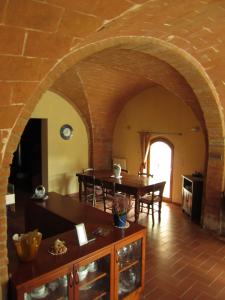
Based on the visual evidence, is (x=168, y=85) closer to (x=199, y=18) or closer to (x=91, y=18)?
(x=199, y=18)

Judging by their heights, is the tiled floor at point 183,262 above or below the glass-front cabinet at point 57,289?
below

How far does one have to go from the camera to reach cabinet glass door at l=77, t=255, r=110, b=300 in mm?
2281

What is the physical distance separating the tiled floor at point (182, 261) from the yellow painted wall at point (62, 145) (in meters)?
1.87

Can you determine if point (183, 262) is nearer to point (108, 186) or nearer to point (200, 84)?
point (108, 186)

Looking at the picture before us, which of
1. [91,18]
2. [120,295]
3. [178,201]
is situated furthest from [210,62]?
[178,201]

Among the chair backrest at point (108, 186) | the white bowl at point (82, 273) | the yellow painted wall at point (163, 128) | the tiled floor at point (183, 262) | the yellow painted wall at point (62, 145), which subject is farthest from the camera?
the yellow painted wall at point (62, 145)

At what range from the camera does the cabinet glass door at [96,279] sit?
2281 mm

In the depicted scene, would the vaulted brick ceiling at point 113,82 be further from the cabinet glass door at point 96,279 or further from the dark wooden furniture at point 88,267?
the cabinet glass door at point 96,279

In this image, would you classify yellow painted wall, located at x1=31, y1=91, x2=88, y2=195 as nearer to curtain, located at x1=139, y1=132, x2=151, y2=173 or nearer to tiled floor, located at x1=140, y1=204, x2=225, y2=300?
curtain, located at x1=139, y1=132, x2=151, y2=173

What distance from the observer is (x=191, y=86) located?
4.31 m

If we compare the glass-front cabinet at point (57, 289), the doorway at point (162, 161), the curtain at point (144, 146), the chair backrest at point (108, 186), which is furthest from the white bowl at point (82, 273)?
the curtain at point (144, 146)

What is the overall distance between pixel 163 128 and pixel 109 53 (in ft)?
10.3

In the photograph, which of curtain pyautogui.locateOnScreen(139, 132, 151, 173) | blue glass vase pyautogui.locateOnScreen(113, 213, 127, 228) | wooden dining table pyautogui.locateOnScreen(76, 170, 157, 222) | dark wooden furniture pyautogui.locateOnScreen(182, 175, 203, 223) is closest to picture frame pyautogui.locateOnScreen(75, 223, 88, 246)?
blue glass vase pyautogui.locateOnScreen(113, 213, 127, 228)

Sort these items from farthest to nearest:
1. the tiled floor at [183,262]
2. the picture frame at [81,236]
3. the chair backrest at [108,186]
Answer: the chair backrest at [108,186] → the tiled floor at [183,262] → the picture frame at [81,236]
